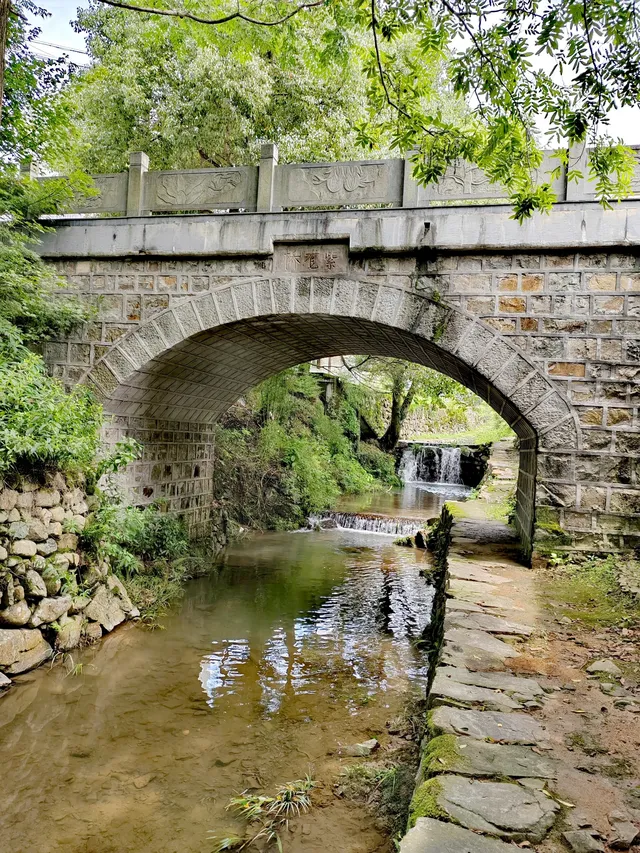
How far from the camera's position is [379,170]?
587 centimetres

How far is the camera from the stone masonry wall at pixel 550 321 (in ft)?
16.6

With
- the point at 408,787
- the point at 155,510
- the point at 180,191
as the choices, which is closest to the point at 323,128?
the point at 180,191

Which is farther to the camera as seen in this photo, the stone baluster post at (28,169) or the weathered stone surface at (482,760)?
the stone baluster post at (28,169)

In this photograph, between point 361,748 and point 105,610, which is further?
point 105,610

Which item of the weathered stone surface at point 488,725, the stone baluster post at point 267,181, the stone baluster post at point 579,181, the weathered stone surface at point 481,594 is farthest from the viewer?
the stone baluster post at point 267,181

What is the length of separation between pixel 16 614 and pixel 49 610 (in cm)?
35

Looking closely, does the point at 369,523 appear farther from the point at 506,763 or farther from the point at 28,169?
the point at 506,763

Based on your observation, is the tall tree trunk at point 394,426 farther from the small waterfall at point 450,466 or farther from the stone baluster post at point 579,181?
the stone baluster post at point 579,181

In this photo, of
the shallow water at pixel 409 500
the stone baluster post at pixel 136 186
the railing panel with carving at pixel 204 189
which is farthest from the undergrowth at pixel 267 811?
the shallow water at pixel 409 500

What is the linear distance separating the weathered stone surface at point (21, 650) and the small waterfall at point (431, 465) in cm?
1462

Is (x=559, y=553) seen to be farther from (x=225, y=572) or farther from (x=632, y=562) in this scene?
(x=225, y=572)

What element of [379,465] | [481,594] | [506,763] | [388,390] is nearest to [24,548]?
[481,594]

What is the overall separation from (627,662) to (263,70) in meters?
9.53

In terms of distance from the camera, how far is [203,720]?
3.99 metres
